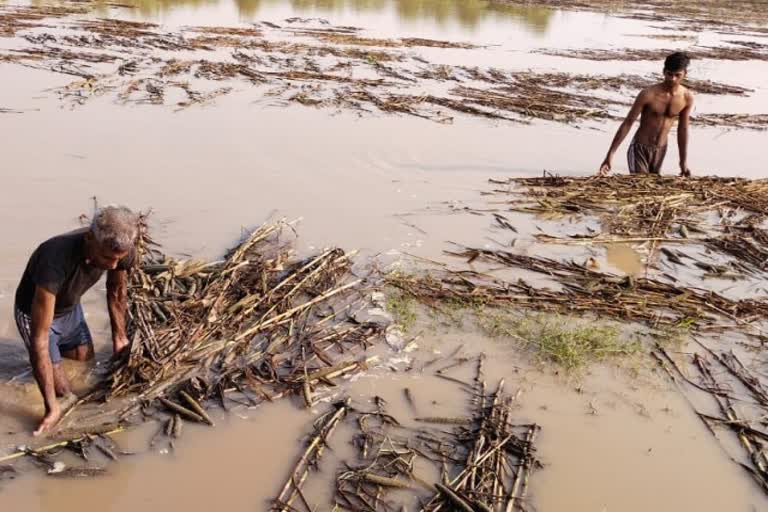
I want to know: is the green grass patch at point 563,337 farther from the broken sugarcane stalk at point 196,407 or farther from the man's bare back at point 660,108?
the man's bare back at point 660,108

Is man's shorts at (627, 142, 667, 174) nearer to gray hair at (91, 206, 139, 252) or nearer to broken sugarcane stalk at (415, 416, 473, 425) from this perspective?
broken sugarcane stalk at (415, 416, 473, 425)

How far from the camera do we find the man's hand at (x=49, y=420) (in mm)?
2734

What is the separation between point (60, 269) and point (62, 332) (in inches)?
22.8

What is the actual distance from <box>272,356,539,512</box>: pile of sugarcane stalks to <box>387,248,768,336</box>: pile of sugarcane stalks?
110 centimetres

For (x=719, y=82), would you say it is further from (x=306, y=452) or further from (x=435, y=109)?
(x=306, y=452)

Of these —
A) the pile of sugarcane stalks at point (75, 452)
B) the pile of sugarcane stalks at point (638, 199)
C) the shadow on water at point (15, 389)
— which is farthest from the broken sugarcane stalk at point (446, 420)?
the pile of sugarcane stalks at point (638, 199)

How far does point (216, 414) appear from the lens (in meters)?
3.02

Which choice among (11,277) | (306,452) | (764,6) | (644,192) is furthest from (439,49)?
(764,6)

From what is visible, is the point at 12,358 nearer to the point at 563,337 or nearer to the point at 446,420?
the point at 446,420

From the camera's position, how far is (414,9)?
2475cm

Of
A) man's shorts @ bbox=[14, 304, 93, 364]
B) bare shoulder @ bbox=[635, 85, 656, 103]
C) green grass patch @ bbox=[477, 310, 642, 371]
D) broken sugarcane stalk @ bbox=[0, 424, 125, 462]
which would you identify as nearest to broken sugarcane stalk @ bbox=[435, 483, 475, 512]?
green grass patch @ bbox=[477, 310, 642, 371]

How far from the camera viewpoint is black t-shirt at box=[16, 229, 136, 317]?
2.58 meters

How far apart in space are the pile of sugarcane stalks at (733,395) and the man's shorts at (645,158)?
325cm

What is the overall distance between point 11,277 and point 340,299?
2.13 meters
